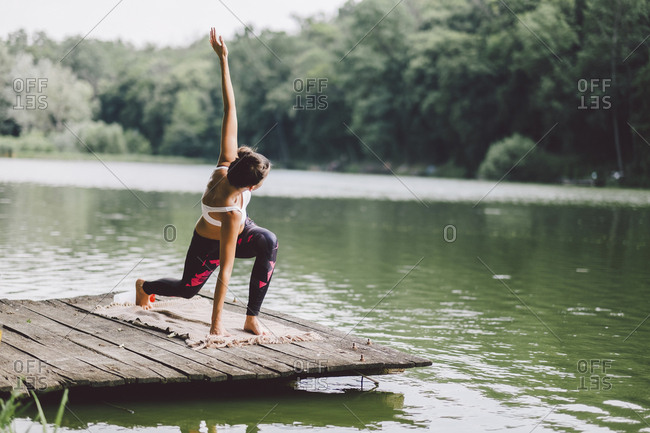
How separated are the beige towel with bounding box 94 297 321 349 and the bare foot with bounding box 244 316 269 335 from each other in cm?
4

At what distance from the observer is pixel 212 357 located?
20.0ft

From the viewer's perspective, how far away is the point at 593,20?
52.5m

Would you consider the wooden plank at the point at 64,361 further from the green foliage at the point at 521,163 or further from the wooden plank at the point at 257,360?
the green foliage at the point at 521,163

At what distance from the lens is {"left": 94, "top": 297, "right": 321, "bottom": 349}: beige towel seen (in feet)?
21.4

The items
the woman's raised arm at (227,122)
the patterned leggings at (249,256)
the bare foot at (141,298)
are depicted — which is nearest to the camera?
the woman's raised arm at (227,122)

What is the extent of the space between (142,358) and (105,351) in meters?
0.35

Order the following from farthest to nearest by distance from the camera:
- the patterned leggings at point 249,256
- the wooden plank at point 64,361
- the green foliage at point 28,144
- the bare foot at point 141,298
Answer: the green foliage at point 28,144 < the bare foot at point 141,298 < the patterned leggings at point 249,256 < the wooden plank at point 64,361

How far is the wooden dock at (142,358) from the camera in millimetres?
5539

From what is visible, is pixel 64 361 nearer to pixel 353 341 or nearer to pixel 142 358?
pixel 142 358

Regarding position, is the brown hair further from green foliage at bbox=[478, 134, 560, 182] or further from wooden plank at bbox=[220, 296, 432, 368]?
green foliage at bbox=[478, 134, 560, 182]

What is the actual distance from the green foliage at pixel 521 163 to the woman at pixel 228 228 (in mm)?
51687

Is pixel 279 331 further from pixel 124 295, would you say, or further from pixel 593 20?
pixel 593 20

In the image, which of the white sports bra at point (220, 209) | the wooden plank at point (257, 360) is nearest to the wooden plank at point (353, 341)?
the wooden plank at point (257, 360)

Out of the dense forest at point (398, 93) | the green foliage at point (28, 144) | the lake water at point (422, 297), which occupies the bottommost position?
the lake water at point (422, 297)
